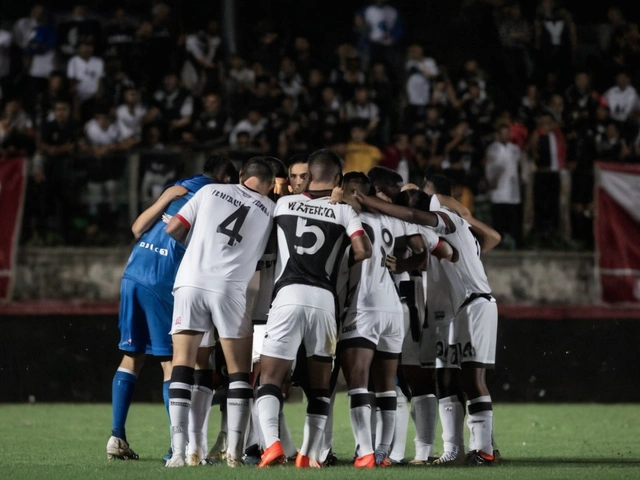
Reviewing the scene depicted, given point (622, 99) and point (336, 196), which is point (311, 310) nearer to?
point (336, 196)

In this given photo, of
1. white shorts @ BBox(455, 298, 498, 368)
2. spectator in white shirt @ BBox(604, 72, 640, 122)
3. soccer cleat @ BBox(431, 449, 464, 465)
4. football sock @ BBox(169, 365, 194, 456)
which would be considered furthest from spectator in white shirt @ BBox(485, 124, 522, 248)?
football sock @ BBox(169, 365, 194, 456)

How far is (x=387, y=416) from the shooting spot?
8.26 m

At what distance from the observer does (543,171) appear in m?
15.9

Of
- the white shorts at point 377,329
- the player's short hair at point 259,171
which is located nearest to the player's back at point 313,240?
the white shorts at point 377,329

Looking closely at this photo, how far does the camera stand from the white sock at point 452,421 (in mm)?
8617

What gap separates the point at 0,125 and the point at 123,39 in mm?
2910

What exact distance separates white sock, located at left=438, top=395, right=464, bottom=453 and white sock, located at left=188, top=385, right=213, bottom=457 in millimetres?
1727

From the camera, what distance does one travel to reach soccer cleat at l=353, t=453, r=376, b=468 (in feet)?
25.9

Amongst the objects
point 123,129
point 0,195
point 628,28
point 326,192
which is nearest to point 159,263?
point 326,192

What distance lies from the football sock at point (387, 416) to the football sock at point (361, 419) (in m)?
0.25

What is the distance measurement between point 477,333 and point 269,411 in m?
1.73

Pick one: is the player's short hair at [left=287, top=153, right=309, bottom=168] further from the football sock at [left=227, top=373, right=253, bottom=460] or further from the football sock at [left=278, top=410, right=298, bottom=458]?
the football sock at [left=278, top=410, right=298, bottom=458]

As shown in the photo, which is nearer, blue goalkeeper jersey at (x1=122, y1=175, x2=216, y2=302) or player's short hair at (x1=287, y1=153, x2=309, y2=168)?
blue goalkeeper jersey at (x1=122, y1=175, x2=216, y2=302)

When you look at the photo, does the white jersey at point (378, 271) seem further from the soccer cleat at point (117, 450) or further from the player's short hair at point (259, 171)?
the soccer cleat at point (117, 450)
